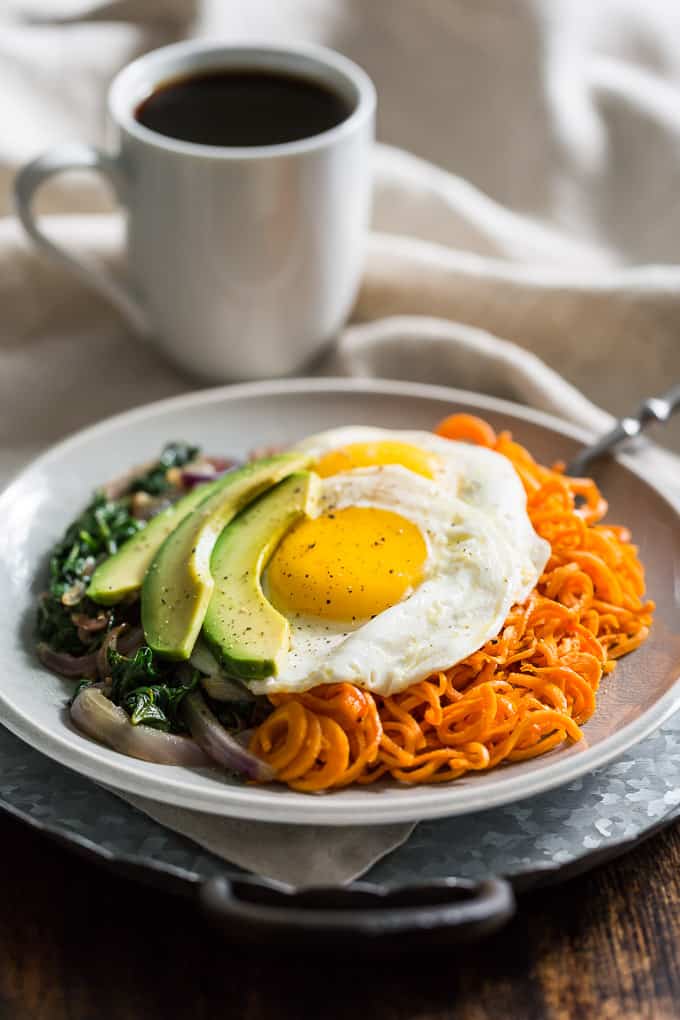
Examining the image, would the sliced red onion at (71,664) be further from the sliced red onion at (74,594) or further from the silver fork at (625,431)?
the silver fork at (625,431)

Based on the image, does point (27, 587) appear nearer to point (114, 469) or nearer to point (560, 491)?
point (114, 469)

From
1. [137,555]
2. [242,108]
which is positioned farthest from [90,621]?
[242,108]

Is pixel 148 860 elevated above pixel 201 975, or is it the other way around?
pixel 148 860

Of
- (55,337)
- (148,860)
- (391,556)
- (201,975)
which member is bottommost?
(55,337)

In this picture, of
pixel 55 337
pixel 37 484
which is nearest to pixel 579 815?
pixel 37 484

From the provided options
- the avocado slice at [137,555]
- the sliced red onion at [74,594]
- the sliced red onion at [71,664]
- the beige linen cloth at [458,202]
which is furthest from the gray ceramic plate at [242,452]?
the beige linen cloth at [458,202]

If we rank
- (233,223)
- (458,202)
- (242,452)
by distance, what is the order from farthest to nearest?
(458,202) → (233,223) → (242,452)

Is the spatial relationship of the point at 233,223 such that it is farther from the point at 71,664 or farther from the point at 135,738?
the point at 135,738
